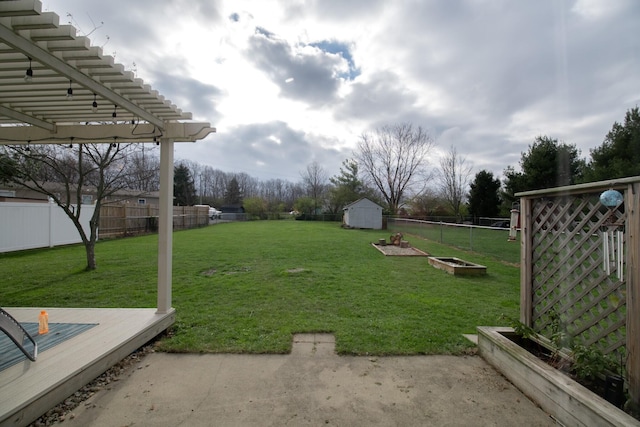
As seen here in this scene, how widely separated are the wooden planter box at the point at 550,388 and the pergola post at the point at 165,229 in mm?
3634

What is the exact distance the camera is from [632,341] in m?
1.83

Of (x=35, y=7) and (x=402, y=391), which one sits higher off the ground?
(x=35, y=7)

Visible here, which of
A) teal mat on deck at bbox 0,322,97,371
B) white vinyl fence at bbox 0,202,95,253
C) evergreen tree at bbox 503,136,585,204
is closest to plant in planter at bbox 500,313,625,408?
teal mat on deck at bbox 0,322,97,371

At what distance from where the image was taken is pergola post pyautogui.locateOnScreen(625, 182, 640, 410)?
1786mm

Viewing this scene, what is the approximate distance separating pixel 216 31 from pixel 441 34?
15.9 ft

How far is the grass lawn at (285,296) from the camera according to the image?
10.6 feet

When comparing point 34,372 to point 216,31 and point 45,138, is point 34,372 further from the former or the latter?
point 216,31

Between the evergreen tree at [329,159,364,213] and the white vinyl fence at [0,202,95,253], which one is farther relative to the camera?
the evergreen tree at [329,159,364,213]

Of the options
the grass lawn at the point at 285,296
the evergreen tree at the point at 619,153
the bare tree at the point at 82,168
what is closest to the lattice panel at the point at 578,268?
the grass lawn at the point at 285,296

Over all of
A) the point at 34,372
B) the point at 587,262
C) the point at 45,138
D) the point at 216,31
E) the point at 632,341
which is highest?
the point at 216,31

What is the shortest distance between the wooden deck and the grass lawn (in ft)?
1.22

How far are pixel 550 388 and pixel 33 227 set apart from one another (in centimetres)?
1379

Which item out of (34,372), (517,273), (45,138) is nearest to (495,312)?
(517,273)

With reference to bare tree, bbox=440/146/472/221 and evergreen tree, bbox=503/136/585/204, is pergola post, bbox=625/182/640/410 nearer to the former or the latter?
evergreen tree, bbox=503/136/585/204
